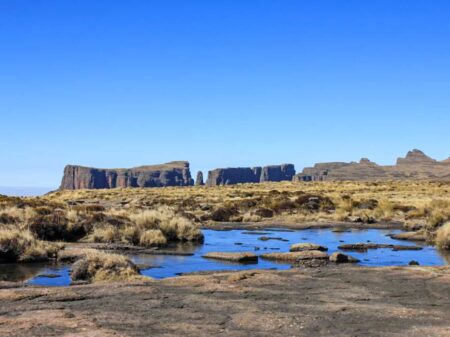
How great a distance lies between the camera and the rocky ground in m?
9.09

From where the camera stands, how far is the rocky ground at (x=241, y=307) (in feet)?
29.8

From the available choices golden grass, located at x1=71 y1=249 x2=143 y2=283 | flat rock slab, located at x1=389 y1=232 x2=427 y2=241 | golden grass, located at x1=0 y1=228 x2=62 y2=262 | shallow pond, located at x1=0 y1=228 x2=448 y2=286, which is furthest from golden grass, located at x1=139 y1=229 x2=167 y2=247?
flat rock slab, located at x1=389 y1=232 x2=427 y2=241

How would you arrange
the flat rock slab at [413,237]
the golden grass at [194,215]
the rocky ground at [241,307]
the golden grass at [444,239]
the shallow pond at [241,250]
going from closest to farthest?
the rocky ground at [241,307] → the shallow pond at [241,250] → the golden grass at [444,239] → the golden grass at [194,215] → the flat rock slab at [413,237]

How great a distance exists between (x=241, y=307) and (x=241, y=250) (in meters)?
12.6

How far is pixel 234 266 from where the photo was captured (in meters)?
18.9

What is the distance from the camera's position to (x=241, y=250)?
77.0 ft

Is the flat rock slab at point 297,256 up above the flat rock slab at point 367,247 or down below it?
above

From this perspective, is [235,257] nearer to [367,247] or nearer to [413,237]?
[367,247]

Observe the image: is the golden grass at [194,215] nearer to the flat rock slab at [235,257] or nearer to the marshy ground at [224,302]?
the flat rock slab at [235,257]

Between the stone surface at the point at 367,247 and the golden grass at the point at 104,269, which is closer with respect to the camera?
the golden grass at the point at 104,269

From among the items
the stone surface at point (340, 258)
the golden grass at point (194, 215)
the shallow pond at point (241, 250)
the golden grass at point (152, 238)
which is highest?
the golden grass at point (194, 215)

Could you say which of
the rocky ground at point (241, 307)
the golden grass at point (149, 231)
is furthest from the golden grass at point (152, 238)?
the rocky ground at point (241, 307)

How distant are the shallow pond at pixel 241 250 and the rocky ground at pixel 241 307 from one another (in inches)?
141

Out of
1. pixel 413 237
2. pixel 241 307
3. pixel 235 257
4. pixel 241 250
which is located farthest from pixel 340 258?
pixel 413 237
